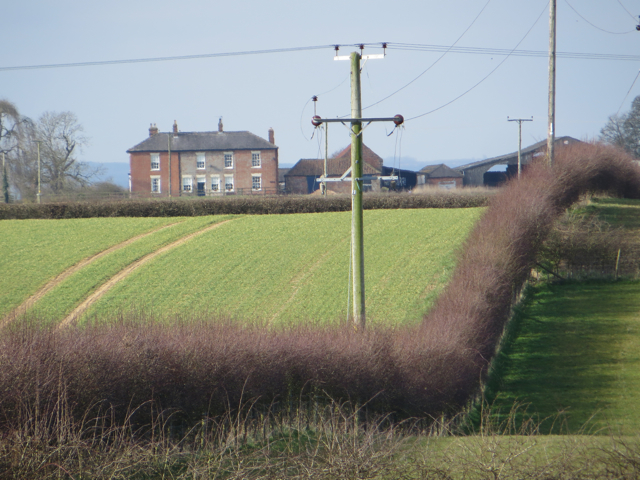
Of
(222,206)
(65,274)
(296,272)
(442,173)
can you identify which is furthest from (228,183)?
(296,272)

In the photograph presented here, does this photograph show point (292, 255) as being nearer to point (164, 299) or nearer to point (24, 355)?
point (164, 299)

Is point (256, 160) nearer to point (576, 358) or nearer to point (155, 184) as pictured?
point (155, 184)

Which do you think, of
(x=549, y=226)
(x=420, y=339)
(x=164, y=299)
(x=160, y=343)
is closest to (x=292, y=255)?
(x=164, y=299)

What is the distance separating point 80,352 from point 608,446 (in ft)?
21.9

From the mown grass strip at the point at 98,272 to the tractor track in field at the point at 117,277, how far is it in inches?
5.9

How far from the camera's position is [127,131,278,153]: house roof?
218ft

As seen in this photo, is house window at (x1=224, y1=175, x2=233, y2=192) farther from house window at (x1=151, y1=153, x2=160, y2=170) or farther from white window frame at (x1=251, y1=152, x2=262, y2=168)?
house window at (x1=151, y1=153, x2=160, y2=170)

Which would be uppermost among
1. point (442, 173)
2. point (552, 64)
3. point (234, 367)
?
point (552, 64)

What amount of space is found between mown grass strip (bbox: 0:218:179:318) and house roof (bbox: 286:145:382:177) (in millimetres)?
39101

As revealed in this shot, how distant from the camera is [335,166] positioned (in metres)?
71.2

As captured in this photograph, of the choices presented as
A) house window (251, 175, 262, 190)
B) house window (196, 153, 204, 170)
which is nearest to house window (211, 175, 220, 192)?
house window (196, 153, 204, 170)

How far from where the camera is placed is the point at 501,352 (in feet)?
51.9

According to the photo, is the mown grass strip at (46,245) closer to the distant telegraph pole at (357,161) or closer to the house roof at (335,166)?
the distant telegraph pole at (357,161)

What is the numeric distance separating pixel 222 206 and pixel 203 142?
33297 mm
